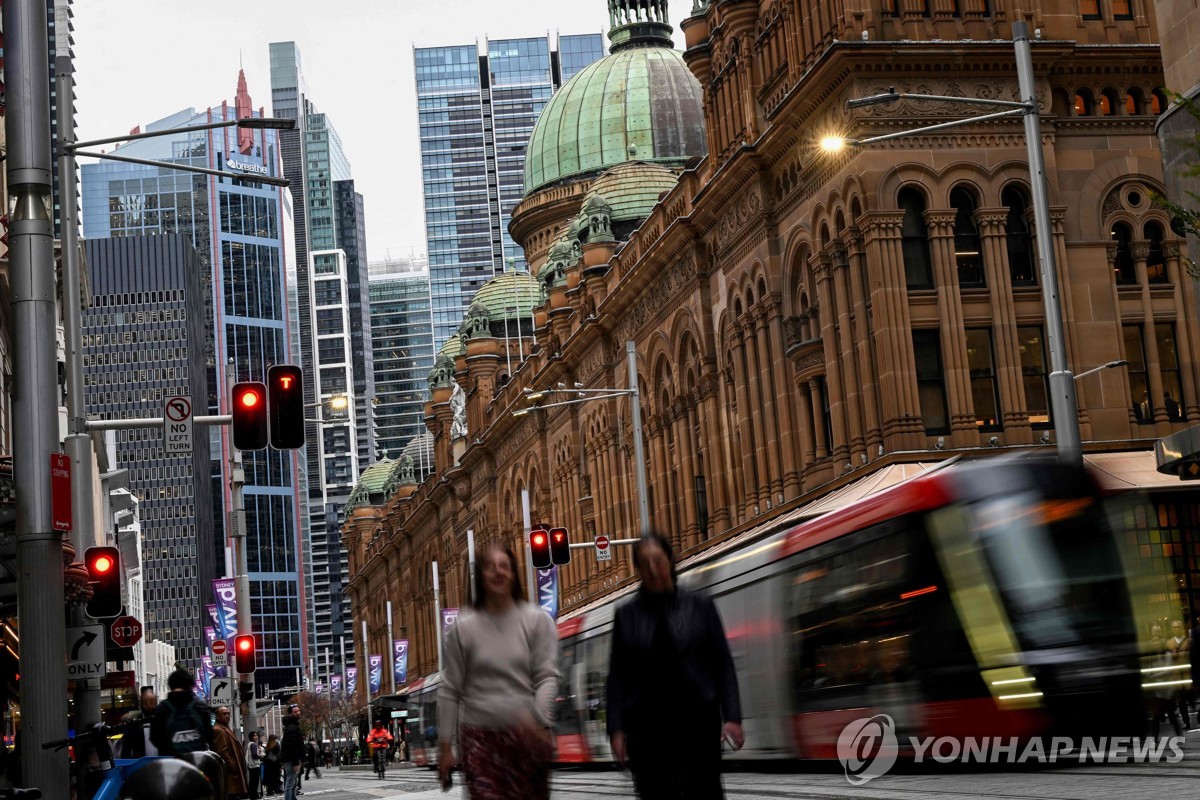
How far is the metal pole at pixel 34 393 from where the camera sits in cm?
1543

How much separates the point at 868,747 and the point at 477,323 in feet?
250

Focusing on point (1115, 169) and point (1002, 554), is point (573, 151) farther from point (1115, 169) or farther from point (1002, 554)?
point (1002, 554)

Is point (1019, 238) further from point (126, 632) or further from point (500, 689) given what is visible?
point (500, 689)

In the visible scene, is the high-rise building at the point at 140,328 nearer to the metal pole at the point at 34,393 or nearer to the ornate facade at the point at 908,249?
the ornate facade at the point at 908,249

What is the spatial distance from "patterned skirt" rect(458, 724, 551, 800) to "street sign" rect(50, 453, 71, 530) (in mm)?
7100

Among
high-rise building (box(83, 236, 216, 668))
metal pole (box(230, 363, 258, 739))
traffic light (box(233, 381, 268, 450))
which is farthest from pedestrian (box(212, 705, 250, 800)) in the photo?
high-rise building (box(83, 236, 216, 668))

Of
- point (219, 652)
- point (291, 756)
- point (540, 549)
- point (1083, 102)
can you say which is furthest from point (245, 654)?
point (1083, 102)

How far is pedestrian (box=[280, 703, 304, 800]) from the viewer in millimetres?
33344

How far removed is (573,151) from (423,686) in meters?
33.8

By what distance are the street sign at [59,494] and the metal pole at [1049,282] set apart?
16.2 m

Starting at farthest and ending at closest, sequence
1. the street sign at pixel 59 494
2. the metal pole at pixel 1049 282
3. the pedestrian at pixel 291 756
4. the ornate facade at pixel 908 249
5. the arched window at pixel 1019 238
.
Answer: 1. the arched window at pixel 1019 238
2. the ornate facade at pixel 908 249
3. the pedestrian at pixel 291 756
4. the metal pole at pixel 1049 282
5. the street sign at pixel 59 494

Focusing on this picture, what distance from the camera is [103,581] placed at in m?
23.4

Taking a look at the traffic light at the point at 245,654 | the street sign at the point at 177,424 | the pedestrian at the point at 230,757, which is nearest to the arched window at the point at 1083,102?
the traffic light at the point at 245,654

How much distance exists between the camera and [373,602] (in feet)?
458
